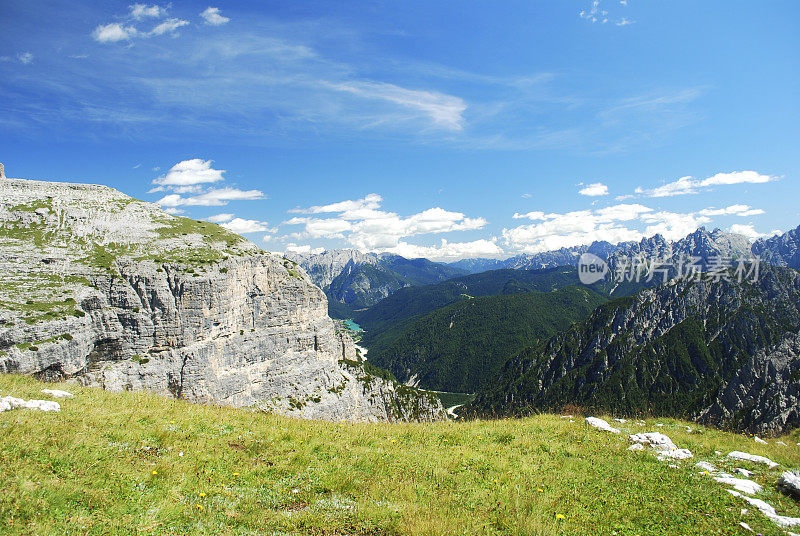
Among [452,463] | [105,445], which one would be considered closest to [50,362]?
[105,445]

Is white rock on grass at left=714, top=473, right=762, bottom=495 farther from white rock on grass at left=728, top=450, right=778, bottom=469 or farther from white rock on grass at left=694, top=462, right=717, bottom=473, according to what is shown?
white rock on grass at left=728, top=450, right=778, bottom=469

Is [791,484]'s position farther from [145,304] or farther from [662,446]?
[145,304]

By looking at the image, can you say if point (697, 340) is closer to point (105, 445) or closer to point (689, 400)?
point (689, 400)

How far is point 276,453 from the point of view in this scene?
13.9 metres

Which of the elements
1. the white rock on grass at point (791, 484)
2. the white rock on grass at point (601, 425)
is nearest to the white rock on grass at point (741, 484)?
the white rock on grass at point (791, 484)

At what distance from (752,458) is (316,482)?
18.6 metres

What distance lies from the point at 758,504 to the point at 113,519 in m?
18.5

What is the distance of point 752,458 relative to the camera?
15547 mm

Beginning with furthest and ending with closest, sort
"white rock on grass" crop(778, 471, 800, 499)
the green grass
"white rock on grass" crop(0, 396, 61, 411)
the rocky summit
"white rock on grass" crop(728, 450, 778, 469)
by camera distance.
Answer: the rocky summit, "white rock on grass" crop(728, 450, 778, 469), "white rock on grass" crop(0, 396, 61, 411), "white rock on grass" crop(778, 471, 800, 499), the green grass

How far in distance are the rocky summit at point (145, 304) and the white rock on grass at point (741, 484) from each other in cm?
4617

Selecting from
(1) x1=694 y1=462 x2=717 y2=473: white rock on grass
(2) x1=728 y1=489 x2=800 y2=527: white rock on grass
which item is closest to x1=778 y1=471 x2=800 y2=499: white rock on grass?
(2) x1=728 y1=489 x2=800 y2=527: white rock on grass

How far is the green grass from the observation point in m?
9.30

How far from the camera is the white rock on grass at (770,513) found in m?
10.2

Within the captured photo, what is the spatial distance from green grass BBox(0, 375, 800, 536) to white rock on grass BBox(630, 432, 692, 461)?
66 cm
